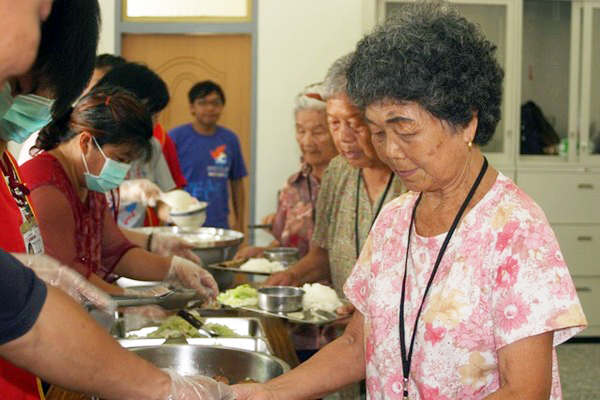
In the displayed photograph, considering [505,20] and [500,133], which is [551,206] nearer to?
[500,133]

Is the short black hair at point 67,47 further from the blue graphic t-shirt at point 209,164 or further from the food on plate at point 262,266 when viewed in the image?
Result: the blue graphic t-shirt at point 209,164

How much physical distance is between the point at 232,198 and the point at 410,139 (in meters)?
4.32

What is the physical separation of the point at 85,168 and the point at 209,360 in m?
0.75

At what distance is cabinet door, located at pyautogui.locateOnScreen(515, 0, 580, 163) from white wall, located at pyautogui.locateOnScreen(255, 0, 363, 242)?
119cm

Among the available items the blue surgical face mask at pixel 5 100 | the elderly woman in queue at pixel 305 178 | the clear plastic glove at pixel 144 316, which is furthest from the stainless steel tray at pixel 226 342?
the elderly woman in queue at pixel 305 178

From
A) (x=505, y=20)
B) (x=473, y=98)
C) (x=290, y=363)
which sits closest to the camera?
(x=473, y=98)

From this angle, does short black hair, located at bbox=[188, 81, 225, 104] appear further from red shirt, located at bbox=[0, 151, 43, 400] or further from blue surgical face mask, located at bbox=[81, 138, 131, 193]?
red shirt, located at bbox=[0, 151, 43, 400]

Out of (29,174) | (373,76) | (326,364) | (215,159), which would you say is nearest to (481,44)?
(373,76)

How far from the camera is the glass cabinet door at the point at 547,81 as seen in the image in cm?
562

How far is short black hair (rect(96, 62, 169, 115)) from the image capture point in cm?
325

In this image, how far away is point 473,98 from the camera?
149 centimetres

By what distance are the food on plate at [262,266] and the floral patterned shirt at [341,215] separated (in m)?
0.36

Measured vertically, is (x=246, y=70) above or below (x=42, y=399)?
above

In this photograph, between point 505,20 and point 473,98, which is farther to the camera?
point 505,20
